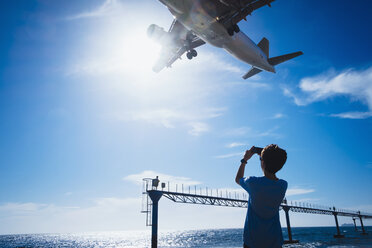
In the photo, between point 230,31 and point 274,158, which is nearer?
point 274,158

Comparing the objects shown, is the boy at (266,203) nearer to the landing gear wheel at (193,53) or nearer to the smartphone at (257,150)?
the smartphone at (257,150)

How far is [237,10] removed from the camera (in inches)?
824

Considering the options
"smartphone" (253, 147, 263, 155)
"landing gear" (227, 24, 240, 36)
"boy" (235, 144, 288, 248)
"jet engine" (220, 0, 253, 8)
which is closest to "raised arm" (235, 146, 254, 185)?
"smartphone" (253, 147, 263, 155)

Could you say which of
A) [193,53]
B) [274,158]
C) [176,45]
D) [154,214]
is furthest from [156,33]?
[274,158]

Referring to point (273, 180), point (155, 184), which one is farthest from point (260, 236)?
point (155, 184)

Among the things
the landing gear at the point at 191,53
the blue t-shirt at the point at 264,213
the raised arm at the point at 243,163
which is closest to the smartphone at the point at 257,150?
the raised arm at the point at 243,163

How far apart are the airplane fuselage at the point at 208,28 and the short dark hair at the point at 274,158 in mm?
18824

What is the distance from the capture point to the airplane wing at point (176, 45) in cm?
2597

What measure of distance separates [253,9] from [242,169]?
21.9 m

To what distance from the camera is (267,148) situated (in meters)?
2.91

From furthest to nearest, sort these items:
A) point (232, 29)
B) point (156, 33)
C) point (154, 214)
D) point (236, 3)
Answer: point (154, 214), point (156, 33), point (232, 29), point (236, 3)

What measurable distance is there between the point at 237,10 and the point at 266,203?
71.7 feet

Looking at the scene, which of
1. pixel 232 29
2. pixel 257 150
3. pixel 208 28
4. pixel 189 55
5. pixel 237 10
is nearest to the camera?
pixel 257 150

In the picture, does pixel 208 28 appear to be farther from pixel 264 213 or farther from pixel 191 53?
pixel 264 213
